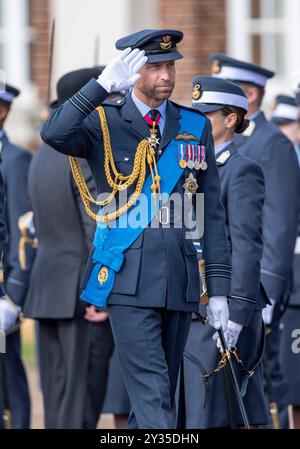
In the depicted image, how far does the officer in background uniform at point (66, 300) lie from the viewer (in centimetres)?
784

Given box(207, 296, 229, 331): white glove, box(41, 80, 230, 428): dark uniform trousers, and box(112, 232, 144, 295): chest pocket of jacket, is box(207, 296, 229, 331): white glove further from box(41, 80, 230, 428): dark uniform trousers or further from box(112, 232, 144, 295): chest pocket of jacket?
box(112, 232, 144, 295): chest pocket of jacket

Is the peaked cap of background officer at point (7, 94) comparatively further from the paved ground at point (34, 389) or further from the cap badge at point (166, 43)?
the cap badge at point (166, 43)

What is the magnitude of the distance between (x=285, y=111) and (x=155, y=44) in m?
4.45

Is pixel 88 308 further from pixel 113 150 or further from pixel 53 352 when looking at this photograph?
pixel 113 150

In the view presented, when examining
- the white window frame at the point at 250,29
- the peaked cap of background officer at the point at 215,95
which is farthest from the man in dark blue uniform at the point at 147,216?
the white window frame at the point at 250,29

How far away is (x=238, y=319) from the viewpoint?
684cm

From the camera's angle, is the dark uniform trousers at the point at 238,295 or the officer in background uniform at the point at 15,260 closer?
the dark uniform trousers at the point at 238,295

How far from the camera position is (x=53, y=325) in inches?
317

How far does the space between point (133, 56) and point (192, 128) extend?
1.45 ft

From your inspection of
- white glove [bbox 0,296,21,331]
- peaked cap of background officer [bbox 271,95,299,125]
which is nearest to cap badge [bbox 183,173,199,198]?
white glove [bbox 0,296,21,331]

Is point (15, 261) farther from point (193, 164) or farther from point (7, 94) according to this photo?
point (193, 164)

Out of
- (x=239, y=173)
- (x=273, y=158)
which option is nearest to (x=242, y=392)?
(x=239, y=173)

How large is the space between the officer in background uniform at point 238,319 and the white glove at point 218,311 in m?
0.47

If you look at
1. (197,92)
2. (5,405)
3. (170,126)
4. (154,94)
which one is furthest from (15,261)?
(154,94)
